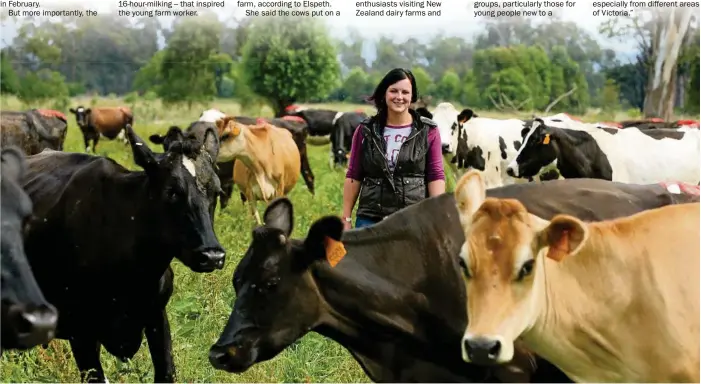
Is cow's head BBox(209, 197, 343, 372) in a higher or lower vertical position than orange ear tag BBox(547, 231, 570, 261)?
lower

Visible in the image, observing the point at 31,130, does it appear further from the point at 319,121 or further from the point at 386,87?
the point at 386,87

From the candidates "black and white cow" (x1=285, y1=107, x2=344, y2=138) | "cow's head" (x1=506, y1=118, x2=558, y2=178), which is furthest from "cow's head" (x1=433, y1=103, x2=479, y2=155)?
"black and white cow" (x1=285, y1=107, x2=344, y2=138)

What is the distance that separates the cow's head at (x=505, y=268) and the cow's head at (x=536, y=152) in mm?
7329

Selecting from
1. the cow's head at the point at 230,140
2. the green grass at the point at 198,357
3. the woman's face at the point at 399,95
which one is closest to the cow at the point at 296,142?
the cow's head at the point at 230,140

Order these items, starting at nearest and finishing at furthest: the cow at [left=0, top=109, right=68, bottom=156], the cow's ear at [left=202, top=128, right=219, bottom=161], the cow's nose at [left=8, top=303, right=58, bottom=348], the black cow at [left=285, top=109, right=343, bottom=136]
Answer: the cow's nose at [left=8, top=303, right=58, bottom=348]
the cow's ear at [left=202, top=128, right=219, bottom=161]
the cow at [left=0, top=109, right=68, bottom=156]
the black cow at [left=285, top=109, right=343, bottom=136]

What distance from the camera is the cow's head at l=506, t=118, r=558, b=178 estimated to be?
436 inches

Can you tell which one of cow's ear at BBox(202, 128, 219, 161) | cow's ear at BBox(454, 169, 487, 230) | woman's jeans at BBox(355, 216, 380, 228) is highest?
cow's ear at BBox(202, 128, 219, 161)

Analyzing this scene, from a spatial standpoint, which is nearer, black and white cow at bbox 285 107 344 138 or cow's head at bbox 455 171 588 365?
cow's head at bbox 455 171 588 365

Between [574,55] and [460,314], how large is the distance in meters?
22.7

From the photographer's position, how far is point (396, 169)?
527 centimetres

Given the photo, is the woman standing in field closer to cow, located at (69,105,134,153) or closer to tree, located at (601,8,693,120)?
tree, located at (601,8,693,120)

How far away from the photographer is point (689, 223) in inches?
168

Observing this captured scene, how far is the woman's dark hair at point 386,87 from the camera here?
5.18 meters

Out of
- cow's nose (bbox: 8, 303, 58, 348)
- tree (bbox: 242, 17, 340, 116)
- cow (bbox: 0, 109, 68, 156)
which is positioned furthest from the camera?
tree (bbox: 242, 17, 340, 116)
